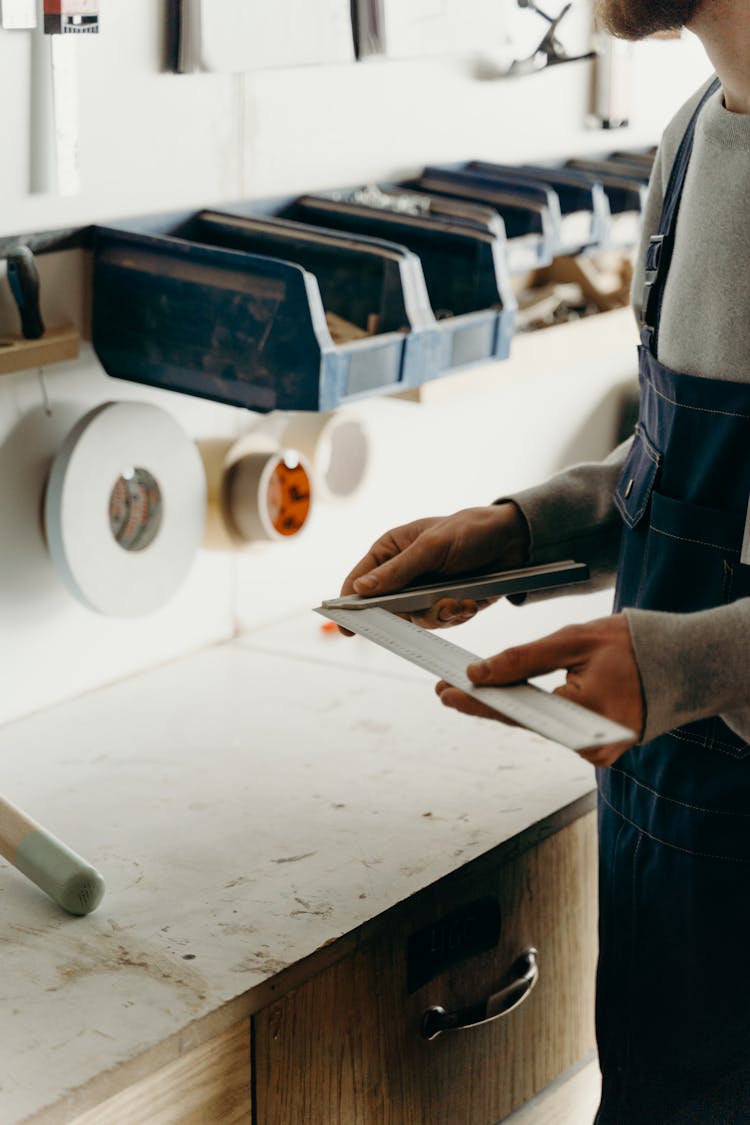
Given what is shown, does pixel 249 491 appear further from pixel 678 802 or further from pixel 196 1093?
pixel 196 1093

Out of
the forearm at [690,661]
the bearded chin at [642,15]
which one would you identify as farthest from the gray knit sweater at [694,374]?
the bearded chin at [642,15]

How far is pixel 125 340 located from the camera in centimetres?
174

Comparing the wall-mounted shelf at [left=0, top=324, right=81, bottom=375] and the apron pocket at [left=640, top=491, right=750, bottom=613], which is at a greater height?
the wall-mounted shelf at [left=0, top=324, right=81, bottom=375]

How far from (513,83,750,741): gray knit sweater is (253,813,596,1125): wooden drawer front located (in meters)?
0.33

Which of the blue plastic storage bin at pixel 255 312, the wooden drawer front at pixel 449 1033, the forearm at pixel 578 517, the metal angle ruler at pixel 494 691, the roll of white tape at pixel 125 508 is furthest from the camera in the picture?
the roll of white tape at pixel 125 508

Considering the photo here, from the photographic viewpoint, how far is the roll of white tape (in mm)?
1725

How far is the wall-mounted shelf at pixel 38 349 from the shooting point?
5.22ft

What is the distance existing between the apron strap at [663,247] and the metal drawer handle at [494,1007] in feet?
2.12

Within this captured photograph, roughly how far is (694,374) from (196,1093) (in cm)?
74

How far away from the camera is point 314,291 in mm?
1570

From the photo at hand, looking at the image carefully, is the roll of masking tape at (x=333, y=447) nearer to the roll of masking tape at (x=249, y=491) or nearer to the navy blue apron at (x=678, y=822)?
the roll of masking tape at (x=249, y=491)

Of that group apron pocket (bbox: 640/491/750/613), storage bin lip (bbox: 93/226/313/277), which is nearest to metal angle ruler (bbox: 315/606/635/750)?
apron pocket (bbox: 640/491/750/613)

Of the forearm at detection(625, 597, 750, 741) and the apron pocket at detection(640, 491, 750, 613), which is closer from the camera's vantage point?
the forearm at detection(625, 597, 750, 741)

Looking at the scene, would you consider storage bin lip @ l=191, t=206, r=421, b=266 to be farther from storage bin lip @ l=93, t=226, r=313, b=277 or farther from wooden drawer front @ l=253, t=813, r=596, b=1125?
wooden drawer front @ l=253, t=813, r=596, b=1125
